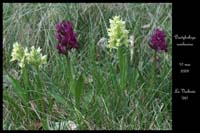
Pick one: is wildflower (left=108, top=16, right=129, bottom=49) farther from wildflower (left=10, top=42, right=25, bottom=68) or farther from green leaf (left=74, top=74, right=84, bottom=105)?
wildflower (left=10, top=42, right=25, bottom=68)

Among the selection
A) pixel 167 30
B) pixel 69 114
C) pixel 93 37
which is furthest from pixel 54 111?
pixel 167 30

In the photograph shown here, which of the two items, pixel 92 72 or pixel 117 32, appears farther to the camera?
pixel 92 72

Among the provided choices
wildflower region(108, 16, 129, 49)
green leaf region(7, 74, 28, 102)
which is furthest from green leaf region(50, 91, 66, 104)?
wildflower region(108, 16, 129, 49)

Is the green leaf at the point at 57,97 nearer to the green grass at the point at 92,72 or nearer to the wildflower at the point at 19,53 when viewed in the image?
the green grass at the point at 92,72

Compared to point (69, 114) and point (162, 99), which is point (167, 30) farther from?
point (69, 114)

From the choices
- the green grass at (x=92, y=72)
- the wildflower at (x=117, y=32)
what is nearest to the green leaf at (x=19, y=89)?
the green grass at (x=92, y=72)

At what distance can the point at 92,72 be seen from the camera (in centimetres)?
216

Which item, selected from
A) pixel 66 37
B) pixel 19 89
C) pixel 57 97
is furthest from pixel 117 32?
pixel 19 89

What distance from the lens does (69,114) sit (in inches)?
80.5

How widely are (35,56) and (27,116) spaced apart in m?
0.28

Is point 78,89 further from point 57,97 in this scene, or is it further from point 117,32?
point 117,32

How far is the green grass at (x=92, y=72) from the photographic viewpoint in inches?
80.1

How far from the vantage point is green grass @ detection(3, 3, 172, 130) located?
2.04 meters

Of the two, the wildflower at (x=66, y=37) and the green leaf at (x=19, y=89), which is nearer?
the wildflower at (x=66, y=37)
